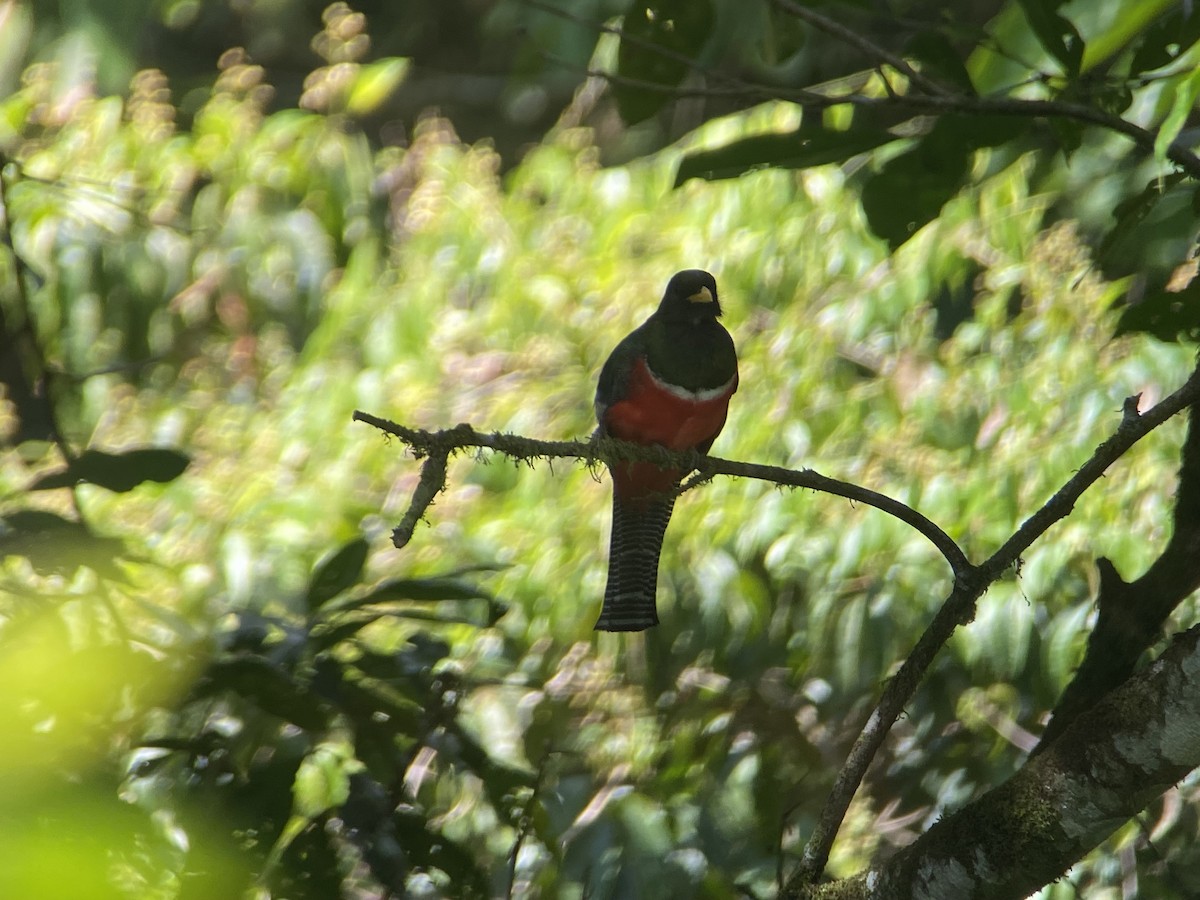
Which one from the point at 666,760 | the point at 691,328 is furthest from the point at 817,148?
the point at 666,760

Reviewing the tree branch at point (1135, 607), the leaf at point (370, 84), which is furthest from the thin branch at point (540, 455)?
the leaf at point (370, 84)

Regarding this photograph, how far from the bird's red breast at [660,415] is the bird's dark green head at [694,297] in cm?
21

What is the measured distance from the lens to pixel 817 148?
1.78 metres

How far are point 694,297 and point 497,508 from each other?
1.58 meters

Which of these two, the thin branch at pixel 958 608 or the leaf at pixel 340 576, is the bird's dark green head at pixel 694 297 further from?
the thin branch at pixel 958 608

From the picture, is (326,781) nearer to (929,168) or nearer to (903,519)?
(903,519)

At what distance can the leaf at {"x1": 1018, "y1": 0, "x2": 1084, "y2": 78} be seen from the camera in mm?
1728

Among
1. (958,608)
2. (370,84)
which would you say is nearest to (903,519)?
(958,608)

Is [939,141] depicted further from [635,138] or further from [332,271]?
[635,138]

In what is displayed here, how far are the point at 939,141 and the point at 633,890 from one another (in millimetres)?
1582

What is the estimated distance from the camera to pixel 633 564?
10.2ft

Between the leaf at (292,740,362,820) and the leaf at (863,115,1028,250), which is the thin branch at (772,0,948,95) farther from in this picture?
the leaf at (292,740,362,820)

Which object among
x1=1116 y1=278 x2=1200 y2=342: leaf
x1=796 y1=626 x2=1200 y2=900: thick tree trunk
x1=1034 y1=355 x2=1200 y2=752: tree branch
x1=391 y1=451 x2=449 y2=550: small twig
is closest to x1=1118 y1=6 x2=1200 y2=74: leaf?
x1=1116 y1=278 x2=1200 y2=342: leaf

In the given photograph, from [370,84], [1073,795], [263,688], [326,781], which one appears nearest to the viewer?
[1073,795]
